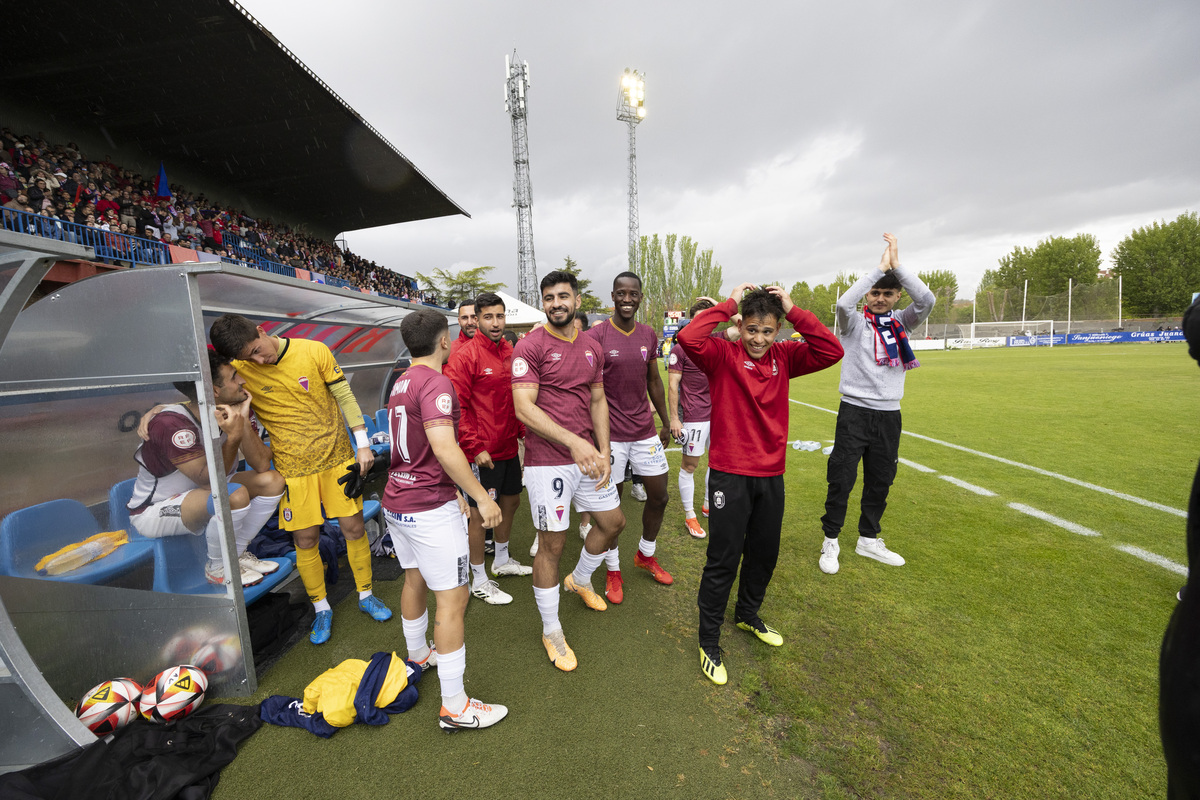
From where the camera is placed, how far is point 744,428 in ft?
8.87

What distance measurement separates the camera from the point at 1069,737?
2238mm

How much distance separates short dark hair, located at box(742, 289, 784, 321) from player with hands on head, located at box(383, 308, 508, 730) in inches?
64.3

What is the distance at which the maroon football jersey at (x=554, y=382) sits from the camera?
293 cm

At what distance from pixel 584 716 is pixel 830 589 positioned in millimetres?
2096

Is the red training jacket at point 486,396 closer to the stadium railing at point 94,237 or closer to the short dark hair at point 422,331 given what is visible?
the short dark hair at point 422,331

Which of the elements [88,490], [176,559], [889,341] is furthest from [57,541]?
[889,341]

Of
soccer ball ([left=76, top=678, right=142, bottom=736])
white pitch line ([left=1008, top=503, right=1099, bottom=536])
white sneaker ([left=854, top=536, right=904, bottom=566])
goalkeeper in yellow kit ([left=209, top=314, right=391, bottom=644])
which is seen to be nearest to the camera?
soccer ball ([left=76, top=678, right=142, bottom=736])

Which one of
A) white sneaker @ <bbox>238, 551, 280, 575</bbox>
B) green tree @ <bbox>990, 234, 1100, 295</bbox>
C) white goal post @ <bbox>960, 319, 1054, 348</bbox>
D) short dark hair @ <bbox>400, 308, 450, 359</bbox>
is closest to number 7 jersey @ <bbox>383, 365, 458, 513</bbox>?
short dark hair @ <bbox>400, 308, 450, 359</bbox>

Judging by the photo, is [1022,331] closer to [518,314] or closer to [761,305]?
[518,314]

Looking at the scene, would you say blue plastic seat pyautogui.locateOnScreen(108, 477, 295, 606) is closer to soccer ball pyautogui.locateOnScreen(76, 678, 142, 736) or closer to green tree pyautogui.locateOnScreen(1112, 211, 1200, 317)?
soccer ball pyautogui.locateOnScreen(76, 678, 142, 736)

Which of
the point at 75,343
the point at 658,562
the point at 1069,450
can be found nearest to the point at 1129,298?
the point at 1069,450

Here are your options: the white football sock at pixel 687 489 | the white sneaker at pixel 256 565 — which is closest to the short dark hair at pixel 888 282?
the white football sock at pixel 687 489

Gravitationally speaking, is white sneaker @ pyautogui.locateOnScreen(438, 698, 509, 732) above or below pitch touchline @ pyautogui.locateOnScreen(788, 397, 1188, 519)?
below

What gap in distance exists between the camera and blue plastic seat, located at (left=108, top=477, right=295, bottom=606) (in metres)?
2.76
